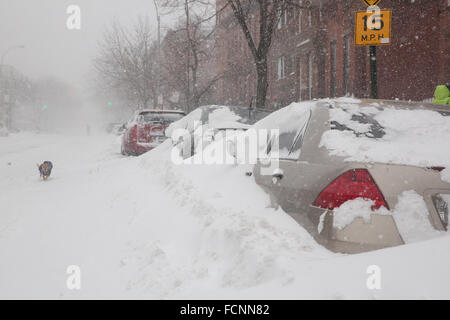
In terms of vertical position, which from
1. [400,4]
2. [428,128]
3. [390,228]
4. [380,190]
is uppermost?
[400,4]

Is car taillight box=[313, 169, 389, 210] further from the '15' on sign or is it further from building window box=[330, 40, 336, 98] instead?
building window box=[330, 40, 336, 98]

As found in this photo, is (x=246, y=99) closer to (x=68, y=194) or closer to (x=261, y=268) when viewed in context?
(x=68, y=194)

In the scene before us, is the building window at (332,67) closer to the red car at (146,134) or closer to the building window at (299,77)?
the building window at (299,77)

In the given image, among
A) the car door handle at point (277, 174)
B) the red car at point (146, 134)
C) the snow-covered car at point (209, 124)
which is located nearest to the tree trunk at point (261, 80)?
the red car at point (146, 134)

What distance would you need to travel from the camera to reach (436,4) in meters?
16.0

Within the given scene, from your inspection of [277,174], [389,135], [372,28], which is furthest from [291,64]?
[389,135]

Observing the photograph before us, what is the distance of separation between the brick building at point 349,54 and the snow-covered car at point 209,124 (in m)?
5.78

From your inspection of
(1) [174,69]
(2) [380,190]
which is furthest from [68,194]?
(1) [174,69]

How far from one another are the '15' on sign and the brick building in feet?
21.4

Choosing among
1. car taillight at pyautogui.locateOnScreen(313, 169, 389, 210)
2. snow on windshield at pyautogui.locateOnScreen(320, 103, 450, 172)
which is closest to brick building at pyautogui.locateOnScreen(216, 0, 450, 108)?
snow on windshield at pyautogui.locateOnScreen(320, 103, 450, 172)

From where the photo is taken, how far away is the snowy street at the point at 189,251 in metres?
2.38

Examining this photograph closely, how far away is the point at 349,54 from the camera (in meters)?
19.3

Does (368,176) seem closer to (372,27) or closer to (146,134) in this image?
(372,27)

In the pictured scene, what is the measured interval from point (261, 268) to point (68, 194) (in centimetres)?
607
